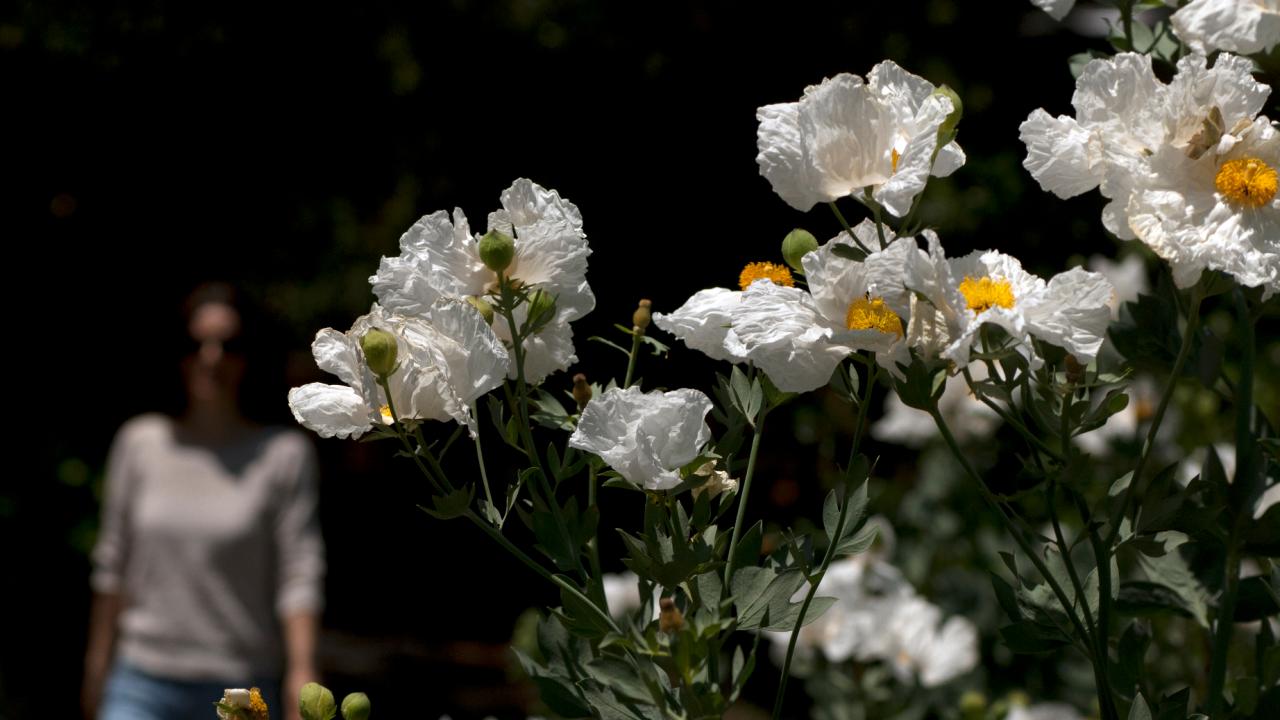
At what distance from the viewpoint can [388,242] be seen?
8.44 m

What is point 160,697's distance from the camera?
3342mm

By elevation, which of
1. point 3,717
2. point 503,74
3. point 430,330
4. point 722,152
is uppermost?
point 430,330

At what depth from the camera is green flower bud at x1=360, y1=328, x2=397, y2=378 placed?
2.31ft

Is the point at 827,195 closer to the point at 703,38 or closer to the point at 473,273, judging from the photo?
the point at 473,273

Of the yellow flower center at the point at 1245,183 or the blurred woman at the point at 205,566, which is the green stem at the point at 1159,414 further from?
the blurred woman at the point at 205,566

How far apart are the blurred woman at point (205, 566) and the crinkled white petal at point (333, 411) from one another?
2646mm

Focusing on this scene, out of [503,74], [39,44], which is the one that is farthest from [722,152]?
[39,44]

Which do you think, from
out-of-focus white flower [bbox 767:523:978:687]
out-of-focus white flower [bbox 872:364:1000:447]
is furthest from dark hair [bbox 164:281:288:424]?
out-of-focus white flower [bbox 767:523:978:687]

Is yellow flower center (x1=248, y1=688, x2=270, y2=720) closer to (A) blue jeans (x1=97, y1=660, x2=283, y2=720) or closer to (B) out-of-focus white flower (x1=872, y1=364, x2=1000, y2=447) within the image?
(B) out-of-focus white flower (x1=872, y1=364, x2=1000, y2=447)

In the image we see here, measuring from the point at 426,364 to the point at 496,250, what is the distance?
74mm

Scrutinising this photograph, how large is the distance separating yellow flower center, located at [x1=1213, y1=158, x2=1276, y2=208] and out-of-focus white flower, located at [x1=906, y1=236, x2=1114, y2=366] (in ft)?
0.28

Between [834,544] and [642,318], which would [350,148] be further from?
[834,544]

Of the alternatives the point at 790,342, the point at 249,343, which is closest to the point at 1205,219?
the point at 790,342

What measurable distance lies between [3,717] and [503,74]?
10.7 feet
